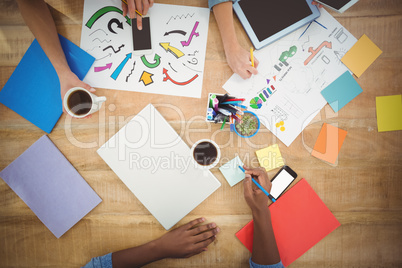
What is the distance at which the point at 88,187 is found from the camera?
93 cm

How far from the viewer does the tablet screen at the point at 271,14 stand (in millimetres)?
917

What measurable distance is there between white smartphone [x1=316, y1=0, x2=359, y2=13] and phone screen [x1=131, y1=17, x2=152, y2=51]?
61 cm

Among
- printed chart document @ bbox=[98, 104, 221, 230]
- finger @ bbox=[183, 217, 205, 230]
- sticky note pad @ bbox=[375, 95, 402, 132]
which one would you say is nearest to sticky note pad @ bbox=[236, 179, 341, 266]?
Result: finger @ bbox=[183, 217, 205, 230]

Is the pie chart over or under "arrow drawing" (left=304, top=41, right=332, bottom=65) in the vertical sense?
under

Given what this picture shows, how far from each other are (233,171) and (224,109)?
23 cm

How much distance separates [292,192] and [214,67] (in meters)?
0.53

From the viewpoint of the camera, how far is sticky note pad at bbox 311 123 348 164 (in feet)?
3.06

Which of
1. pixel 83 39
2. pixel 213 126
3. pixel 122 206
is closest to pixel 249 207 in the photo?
pixel 213 126

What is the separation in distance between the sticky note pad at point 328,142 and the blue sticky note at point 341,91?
0.08 m

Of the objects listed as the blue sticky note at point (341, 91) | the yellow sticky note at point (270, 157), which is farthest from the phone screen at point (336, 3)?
the yellow sticky note at point (270, 157)

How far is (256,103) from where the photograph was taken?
36.4 inches

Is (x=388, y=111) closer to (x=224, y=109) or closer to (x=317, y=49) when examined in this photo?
(x=317, y=49)

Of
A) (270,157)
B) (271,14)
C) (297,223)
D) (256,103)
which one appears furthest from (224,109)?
(297,223)

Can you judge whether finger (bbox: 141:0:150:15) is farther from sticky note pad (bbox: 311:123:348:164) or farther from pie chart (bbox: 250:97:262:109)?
sticky note pad (bbox: 311:123:348:164)
